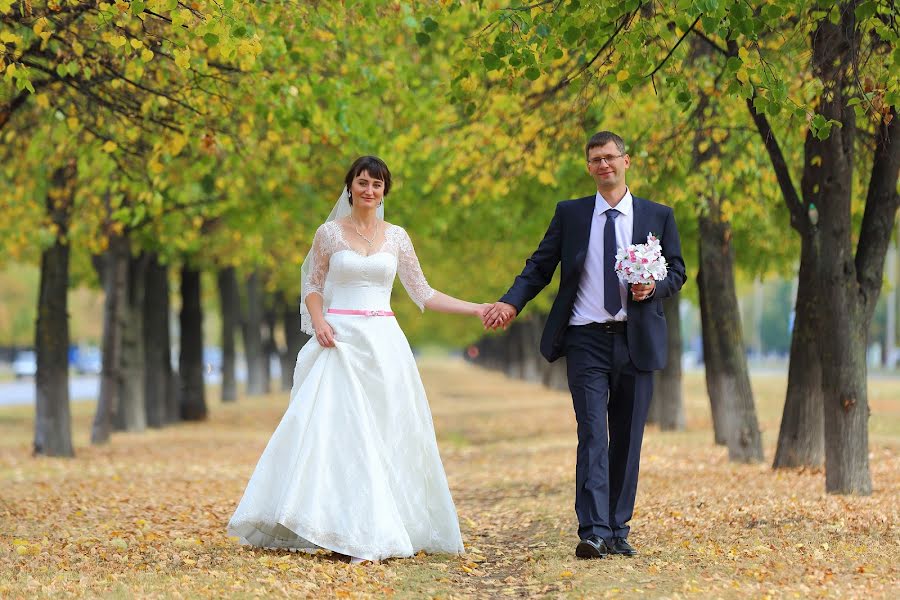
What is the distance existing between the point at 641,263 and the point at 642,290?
0.60ft

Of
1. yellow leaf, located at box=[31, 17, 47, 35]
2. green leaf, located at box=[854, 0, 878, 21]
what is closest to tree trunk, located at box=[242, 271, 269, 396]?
yellow leaf, located at box=[31, 17, 47, 35]

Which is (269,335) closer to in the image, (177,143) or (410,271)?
(177,143)

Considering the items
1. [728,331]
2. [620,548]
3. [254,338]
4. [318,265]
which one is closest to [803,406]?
[728,331]

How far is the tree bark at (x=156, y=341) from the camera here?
24453mm

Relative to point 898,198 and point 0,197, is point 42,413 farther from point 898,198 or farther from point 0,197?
point 898,198

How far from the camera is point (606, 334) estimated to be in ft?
23.5

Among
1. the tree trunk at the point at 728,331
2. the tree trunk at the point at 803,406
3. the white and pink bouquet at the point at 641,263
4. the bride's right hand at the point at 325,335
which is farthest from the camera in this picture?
the tree trunk at the point at 728,331

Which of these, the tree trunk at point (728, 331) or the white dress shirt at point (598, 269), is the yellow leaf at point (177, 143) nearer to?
the white dress shirt at point (598, 269)

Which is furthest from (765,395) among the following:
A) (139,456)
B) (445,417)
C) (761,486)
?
(761,486)

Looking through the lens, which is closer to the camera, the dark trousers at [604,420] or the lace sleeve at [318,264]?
the dark trousers at [604,420]

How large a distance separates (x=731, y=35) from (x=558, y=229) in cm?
200

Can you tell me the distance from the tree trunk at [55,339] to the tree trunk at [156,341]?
7085 millimetres

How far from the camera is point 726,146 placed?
522 inches

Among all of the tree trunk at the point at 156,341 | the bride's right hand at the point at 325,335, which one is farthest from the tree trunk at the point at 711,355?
the tree trunk at the point at 156,341
